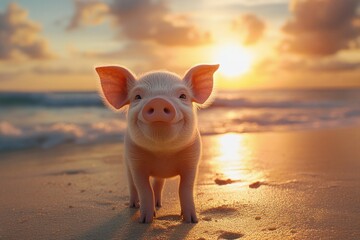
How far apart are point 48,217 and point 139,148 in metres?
0.93

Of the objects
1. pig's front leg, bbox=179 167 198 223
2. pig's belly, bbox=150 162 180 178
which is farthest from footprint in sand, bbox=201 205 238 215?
pig's belly, bbox=150 162 180 178

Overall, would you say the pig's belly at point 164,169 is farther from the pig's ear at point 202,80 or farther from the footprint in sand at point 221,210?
the pig's ear at point 202,80

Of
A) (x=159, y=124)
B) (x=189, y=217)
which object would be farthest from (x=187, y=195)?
(x=159, y=124)

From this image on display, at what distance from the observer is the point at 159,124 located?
288 cm

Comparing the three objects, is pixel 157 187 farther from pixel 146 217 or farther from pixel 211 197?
pixel 146 217

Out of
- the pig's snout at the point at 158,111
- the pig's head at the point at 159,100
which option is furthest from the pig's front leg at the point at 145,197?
the pig's snout at the point at 158,111

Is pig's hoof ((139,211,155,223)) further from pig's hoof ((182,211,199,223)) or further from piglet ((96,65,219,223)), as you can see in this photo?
pig's hoof ((182,211,199,223))

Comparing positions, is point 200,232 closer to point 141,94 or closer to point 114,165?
point 141,94

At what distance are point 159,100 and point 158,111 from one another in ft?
0.25

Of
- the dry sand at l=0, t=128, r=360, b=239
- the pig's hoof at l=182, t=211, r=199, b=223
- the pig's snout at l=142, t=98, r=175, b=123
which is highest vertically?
the pig's snout at l=142, t=98, r=175, b=123

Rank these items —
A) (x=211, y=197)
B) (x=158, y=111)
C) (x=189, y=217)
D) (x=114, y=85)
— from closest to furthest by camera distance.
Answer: (x=158, y=111), (x=189, y=217), (x=114, y=85), (x=211, y=197)

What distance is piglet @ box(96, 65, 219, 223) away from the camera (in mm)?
2914

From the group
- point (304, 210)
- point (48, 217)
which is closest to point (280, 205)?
point (304, 210)

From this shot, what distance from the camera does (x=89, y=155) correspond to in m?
6.91
